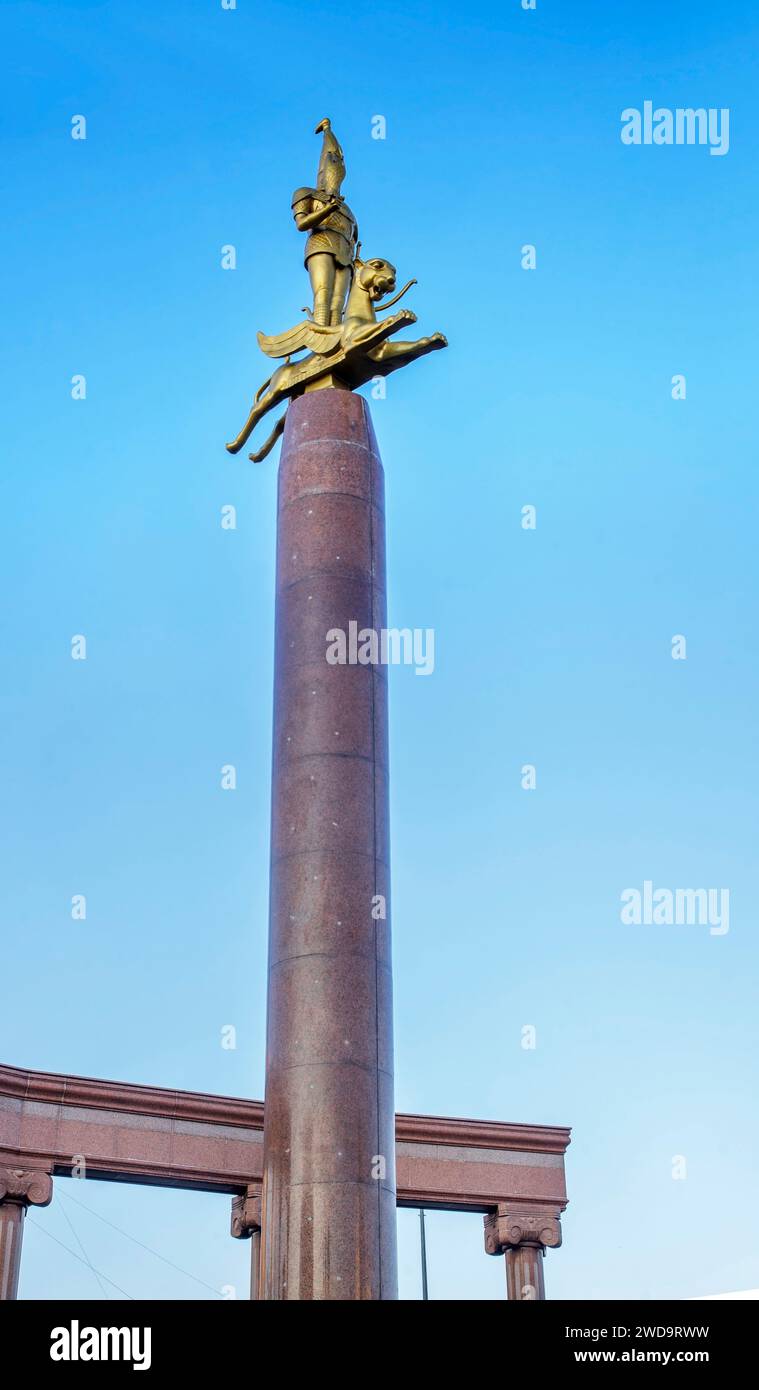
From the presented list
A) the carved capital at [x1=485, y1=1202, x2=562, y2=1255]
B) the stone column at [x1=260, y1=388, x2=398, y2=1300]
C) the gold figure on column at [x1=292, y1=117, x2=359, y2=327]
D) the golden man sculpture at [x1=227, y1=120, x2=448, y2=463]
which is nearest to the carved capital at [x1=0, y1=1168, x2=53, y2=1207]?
the carved capital at [x1=485, y1=1202, x2=562, y2=1255]

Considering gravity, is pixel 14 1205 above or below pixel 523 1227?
above

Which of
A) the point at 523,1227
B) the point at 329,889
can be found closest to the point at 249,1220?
the point at 523,1227

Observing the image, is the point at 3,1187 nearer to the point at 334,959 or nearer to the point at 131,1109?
the point at 131,1109

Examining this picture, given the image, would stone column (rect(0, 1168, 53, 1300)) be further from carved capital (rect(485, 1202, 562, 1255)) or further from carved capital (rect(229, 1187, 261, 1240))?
carved capital (rect(485, 1202, 562, 1255))

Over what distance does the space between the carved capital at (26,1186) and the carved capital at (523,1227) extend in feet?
27.1

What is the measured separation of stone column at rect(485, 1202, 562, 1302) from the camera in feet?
92.3

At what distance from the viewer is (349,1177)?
15.5 meters

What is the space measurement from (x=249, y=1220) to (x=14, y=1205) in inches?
155

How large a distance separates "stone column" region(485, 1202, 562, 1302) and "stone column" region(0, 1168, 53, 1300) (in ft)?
27.1

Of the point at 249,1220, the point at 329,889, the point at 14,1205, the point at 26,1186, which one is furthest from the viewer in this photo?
the point at 249,1220

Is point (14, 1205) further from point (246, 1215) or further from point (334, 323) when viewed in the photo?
point (334, 323)

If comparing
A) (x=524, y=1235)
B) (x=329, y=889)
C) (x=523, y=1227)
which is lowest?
(x=524, y=1235)

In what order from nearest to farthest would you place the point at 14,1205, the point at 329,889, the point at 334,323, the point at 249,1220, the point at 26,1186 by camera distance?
the point at 329,889 < the point at 334,323 < the point at 14,1205 < the point at 26,1186 < the point at 249,1220

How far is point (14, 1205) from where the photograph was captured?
24719 millimetres
